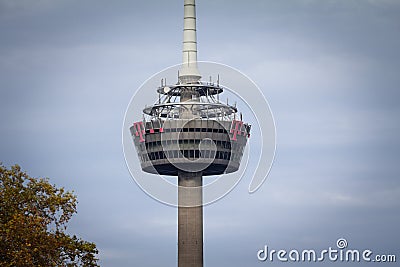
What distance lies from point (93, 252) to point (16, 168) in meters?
15.3

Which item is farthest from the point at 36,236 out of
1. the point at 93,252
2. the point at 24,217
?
the point at 93,252

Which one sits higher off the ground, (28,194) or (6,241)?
(28,194)

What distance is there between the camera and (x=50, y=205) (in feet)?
383

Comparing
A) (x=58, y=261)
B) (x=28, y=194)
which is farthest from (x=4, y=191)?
(x=58, y=261)

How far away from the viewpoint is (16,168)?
12106 centimetres

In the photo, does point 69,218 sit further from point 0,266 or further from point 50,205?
point 0,266

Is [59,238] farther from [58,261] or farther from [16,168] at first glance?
[16,168]

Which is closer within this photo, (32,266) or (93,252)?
(32,266)

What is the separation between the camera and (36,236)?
4397 inches

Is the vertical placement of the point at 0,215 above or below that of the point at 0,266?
above

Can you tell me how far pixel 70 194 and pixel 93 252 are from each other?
9.13 meters

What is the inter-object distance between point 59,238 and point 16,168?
1178 centimetres

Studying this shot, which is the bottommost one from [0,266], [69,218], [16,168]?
[0,266]

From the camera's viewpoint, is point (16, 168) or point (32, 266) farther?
point (16, 168)
